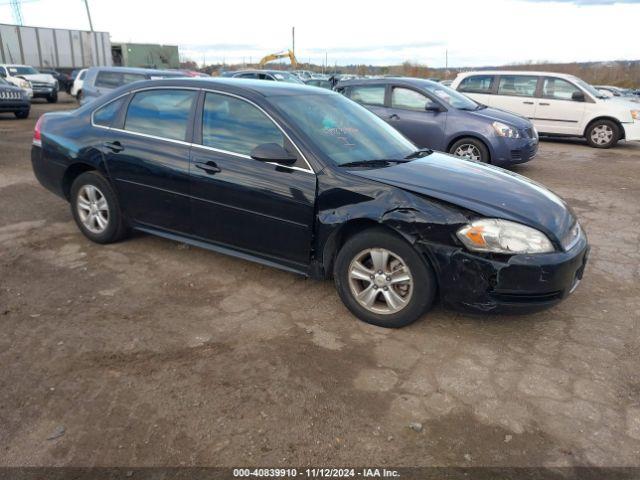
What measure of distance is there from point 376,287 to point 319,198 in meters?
0.74

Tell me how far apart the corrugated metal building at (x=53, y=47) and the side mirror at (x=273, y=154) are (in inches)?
1519

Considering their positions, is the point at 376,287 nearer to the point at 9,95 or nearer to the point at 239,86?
the point at 239,86

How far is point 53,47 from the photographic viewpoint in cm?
3709

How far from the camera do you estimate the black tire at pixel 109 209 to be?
479 cm

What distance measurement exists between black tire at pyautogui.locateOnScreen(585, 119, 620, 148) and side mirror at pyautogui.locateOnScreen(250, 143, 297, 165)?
11160 millimetres

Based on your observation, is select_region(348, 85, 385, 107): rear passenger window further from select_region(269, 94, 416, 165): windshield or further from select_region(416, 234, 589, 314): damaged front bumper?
select_region(416, 234, 589, 314): damaged front bumper

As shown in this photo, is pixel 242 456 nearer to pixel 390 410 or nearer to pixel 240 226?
pixel 390 410

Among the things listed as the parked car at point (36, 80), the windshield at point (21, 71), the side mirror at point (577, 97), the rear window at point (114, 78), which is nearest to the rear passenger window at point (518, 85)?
the side mirror at point (577, 97)

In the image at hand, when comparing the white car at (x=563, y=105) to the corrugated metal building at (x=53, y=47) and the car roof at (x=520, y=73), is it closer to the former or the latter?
the car roof at (x=520, y=73)

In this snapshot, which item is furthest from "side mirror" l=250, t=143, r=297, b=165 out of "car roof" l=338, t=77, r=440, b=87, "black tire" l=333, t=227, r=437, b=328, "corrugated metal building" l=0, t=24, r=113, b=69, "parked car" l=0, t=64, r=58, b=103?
"corrugated metal building" l=0, t=24, r=113, b=69

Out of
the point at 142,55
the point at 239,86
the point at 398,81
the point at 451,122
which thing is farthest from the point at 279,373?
the point at 142,55

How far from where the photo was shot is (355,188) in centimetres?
354

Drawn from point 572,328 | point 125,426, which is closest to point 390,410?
point 125,426

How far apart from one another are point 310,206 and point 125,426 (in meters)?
1.83
